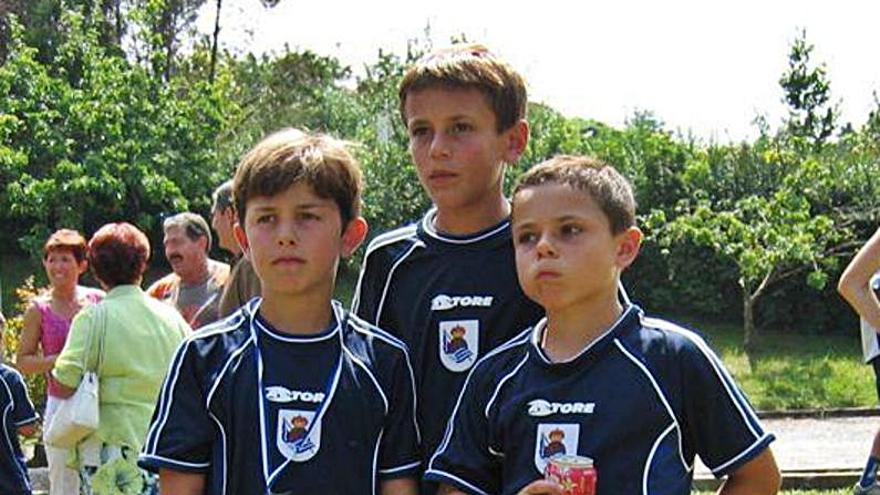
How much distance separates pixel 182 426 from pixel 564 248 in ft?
3.40

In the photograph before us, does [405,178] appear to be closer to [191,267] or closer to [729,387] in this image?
[191,267]

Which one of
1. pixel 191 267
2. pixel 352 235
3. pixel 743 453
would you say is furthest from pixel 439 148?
pixel 191 267

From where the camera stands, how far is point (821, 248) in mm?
19734

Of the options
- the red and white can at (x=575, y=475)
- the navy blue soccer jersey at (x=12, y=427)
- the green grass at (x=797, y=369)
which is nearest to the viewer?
the red and white can at (x=575, y=475)

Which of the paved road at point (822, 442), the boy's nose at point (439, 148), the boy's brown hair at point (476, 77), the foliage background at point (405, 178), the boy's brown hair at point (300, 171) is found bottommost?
the paved road at point (822, 442)

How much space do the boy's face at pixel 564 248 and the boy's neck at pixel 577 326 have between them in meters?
0.01

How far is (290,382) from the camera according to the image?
310 centimetres

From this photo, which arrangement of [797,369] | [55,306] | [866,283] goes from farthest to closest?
[797,369] → [55,306] → [866,283]

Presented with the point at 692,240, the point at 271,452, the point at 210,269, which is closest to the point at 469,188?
the point at 271,452

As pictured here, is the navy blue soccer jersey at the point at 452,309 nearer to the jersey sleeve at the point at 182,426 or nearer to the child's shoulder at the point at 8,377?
the jersey sleeve at the point at 182,426

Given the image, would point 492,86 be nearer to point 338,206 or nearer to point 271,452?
point 338,206

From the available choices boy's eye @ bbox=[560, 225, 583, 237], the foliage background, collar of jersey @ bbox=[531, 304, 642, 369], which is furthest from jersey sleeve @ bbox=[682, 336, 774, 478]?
the foliage background

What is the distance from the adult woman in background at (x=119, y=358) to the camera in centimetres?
609

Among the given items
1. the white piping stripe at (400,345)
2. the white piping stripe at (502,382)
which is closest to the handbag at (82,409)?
the white piping stripe at (400,345)
